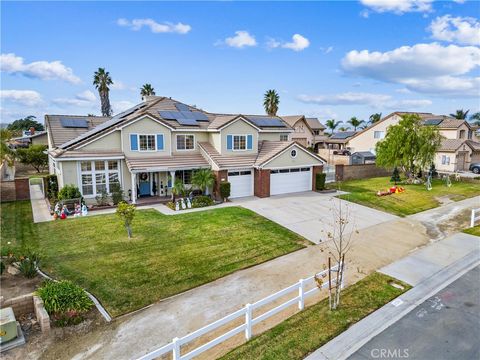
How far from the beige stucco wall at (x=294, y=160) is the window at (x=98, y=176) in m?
11.0

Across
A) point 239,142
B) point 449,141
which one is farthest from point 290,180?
point 449,141

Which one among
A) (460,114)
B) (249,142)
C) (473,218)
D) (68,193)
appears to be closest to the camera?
(473,218)

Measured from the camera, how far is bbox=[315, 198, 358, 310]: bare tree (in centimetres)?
920

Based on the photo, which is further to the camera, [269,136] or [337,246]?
[269,136]

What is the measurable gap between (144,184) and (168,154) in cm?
288

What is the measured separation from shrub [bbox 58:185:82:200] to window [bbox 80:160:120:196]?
0.85 meters

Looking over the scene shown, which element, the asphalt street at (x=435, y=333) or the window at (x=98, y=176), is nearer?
the asphalt street at (x=435, y=333)

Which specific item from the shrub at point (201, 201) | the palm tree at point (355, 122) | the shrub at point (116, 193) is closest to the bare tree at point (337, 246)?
the shrub at point (201, 201)

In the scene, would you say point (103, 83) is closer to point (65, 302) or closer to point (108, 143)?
point (108, 143)

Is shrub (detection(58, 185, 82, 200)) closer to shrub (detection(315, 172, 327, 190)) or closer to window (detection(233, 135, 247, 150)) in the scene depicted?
window (detection(233, 135, 247, 150))

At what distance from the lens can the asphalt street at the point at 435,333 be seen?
7453 millimetres

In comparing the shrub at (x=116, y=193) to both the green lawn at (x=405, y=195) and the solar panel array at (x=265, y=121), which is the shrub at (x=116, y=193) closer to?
the solar panel array at (x=265, y=121)

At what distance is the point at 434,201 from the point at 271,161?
41.1 feet

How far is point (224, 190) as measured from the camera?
22859 millimetres
